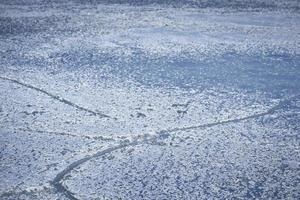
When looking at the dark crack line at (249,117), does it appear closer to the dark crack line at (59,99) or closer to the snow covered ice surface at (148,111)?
the snow covered ice surface at (148,111)

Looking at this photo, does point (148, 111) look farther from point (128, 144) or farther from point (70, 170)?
point (70, 170)

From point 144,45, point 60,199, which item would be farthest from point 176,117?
point 144,45

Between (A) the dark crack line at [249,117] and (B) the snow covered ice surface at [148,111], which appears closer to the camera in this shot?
(B) the snow covered ice surface at [148,111]

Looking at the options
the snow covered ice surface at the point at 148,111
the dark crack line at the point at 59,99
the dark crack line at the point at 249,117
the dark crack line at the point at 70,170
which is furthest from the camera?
the dark crack line at the point at 59,99

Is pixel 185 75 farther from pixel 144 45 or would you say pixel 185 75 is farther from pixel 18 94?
pixel 18 94

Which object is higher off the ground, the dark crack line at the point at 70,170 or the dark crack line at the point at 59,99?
the dark crack line at the point at 59,99

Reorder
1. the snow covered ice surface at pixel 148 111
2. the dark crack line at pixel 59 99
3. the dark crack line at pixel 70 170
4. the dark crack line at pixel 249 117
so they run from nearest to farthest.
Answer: the dark crack line at pixel 70 170 < the snow covered ice surface at pixel 148 111 < the dark crack line at pixel 249 117 < the dark crack line at pixel 59 99

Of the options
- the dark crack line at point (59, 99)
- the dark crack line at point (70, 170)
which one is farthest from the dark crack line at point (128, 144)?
the dark crack line at point (59, 99)

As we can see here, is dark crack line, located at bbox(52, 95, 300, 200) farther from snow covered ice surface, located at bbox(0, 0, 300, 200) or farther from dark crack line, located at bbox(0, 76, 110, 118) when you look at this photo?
dark crack line, located at bbox(0, 76, 110, 118)

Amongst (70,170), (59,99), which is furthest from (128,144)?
(59,99)
